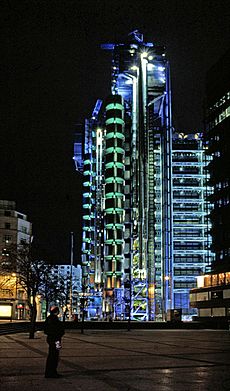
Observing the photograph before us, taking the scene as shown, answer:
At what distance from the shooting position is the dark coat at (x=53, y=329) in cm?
1778

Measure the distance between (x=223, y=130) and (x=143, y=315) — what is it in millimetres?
38736

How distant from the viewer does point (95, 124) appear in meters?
144

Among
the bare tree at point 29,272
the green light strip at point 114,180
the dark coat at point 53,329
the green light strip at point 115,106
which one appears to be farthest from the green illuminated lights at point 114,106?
the dark coat at point 53,329

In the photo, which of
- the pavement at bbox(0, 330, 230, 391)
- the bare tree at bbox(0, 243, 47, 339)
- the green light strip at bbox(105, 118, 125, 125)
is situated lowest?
the pavement at bbox(0, 330, 230, 391)

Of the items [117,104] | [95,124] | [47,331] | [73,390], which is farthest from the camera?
[95,124]

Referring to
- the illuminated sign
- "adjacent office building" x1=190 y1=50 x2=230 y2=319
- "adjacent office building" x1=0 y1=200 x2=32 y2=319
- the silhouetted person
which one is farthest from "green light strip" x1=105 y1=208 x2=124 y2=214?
the silhouetted person

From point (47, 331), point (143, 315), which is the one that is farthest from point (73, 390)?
point (143, 315)

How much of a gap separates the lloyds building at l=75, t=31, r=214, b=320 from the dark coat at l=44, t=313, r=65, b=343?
9270 cm

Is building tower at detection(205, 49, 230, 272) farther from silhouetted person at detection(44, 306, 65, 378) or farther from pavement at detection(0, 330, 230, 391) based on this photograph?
silhouetted person at detection(44, 306, 65, 378)

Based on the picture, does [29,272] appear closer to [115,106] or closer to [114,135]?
[114,135]

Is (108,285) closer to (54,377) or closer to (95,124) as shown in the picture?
(95,124)

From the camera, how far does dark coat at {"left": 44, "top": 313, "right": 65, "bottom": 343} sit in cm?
1778

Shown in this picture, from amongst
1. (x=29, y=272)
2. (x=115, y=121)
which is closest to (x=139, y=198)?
(x=115, y=121)

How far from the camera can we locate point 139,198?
116m
